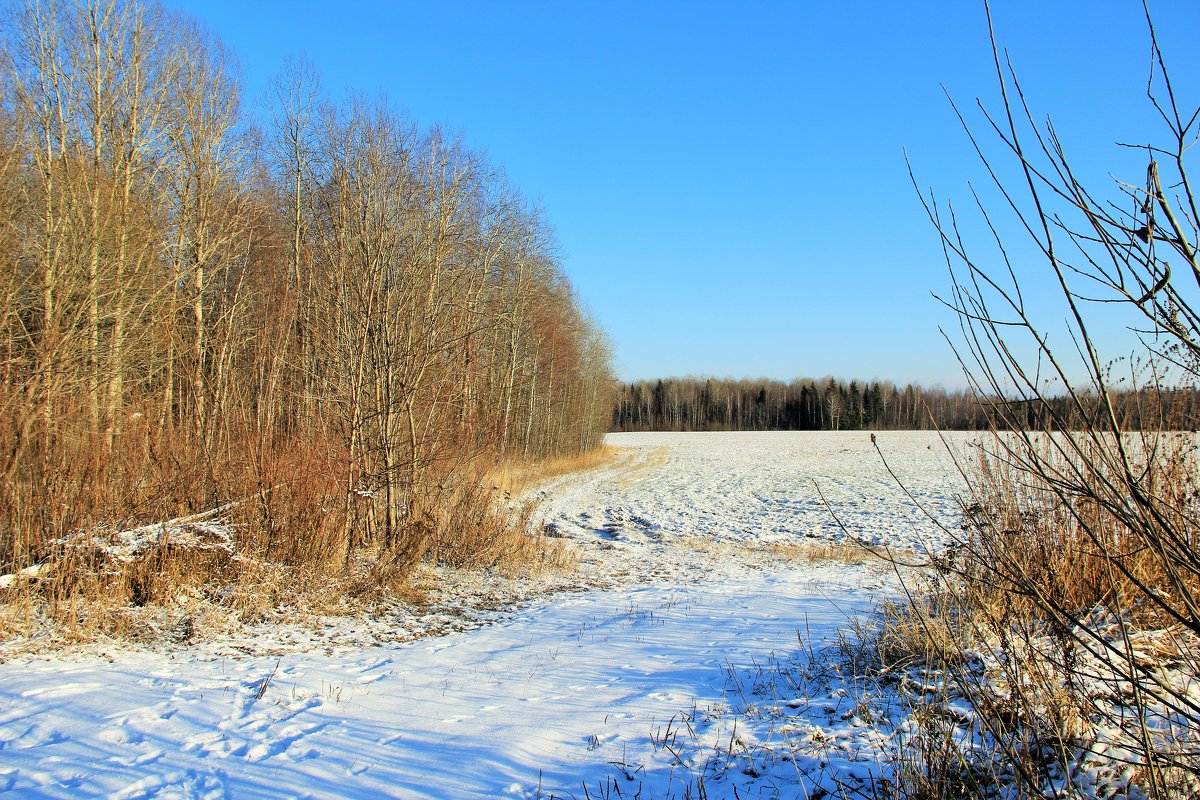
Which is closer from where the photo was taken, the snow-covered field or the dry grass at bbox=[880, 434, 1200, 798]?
the dry grass at bbox=[880, 434, 1200, 798]

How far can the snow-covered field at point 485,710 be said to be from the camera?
337 centimetres

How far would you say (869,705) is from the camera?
152 inches

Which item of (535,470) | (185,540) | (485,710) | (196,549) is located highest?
(185,540)

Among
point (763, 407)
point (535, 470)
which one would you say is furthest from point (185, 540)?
point (763, 407)

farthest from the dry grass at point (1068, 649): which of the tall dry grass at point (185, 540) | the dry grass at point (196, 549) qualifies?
the tall dry grass at point (185, 540)

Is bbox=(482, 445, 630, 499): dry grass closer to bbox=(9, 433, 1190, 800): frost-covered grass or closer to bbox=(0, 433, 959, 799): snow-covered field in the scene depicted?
bbox=(9, 433, 1190, 800): frost-covered grass

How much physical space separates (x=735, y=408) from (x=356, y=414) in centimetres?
8980

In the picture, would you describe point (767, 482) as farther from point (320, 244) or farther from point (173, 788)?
point (173, 788)

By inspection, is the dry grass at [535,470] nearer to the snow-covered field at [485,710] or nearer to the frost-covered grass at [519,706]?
the frost-covered grass at [519,706]

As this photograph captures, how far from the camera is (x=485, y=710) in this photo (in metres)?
4.43

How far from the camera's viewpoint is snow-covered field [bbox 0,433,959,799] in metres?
3.37

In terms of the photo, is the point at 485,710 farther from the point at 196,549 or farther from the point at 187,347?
the point at 187,347

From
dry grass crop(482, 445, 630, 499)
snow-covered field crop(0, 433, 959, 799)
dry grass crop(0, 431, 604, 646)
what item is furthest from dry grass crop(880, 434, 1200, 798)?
dry grass crop(482, 445, 630, 499)

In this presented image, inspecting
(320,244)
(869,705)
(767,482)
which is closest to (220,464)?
(320,244)
